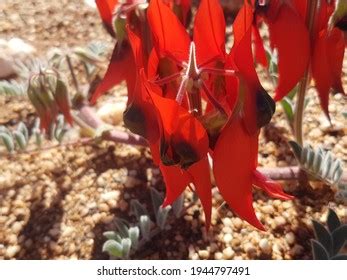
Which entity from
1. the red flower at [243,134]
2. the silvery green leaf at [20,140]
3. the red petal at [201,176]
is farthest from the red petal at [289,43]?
the silvery green leaf at [20,140]

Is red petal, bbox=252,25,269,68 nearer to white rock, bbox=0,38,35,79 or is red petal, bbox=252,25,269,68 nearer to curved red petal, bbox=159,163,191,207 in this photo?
curved red petal, bbox=159,163,191,207

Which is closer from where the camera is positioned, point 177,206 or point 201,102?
point 201,102

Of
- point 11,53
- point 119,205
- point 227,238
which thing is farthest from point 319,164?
point 11,53

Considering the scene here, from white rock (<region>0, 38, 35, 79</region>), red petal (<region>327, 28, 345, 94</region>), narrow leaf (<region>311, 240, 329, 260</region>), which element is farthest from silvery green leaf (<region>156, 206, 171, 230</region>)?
white rock (<region>0, 38, 35, 79</region>)

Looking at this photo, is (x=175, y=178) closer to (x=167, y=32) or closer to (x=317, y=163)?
(x=167, y=32)

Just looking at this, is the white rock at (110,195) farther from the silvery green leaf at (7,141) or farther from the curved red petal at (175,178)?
the curved red petal at (175,178)
